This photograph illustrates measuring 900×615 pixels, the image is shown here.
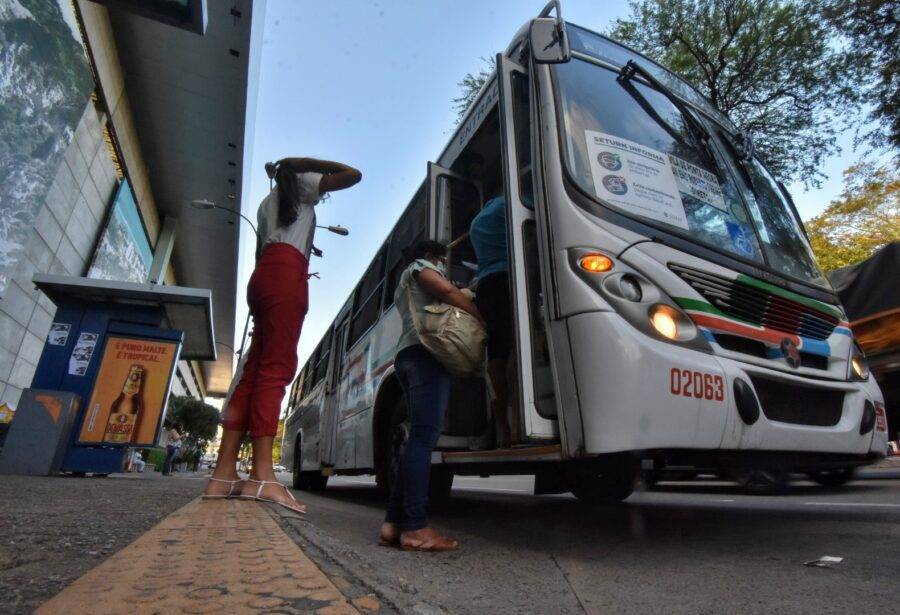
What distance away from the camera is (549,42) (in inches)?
118

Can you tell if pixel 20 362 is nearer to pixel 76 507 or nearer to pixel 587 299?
pixel 76 507

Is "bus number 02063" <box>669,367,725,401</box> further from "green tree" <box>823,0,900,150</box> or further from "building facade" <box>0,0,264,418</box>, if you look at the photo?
"green tree" <box>823,0,900,150</box>

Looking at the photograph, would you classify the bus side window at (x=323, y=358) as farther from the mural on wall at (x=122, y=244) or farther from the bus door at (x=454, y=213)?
the mural on wall at (x=122, y=244)

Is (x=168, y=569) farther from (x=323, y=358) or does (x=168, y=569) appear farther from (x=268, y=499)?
(x=323, y=358)

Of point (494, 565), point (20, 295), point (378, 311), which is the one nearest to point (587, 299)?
point (494, 565)

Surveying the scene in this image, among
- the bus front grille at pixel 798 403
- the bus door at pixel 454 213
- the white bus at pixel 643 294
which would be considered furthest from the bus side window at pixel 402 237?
the bus front grille at pixel 798 403

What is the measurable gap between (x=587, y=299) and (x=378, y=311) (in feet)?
10.7

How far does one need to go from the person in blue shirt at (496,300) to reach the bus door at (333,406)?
3.22m

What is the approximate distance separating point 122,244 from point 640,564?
18.6 meters

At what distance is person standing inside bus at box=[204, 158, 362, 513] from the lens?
2.84 meters

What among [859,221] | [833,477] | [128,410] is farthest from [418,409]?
[859,221]

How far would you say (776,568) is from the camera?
2.23 m

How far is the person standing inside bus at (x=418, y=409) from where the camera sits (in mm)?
2410

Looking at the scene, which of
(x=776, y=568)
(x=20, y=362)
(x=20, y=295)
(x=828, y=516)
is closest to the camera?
(x=776, y=568)
